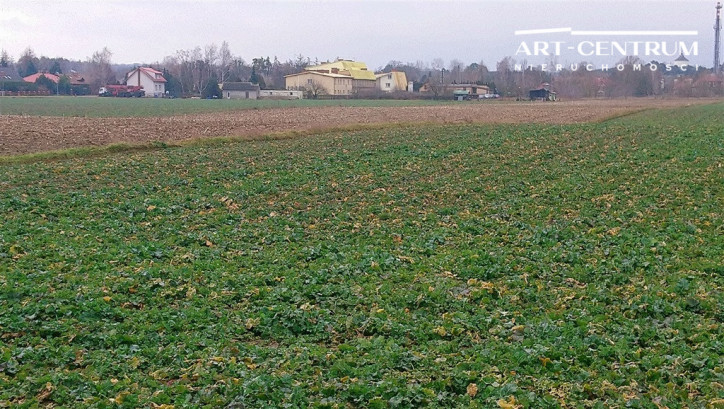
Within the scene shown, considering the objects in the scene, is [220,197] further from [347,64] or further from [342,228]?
[347,64]

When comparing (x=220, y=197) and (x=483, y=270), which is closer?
(x=483, y=270)

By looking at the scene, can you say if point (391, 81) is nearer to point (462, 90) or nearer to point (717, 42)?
point (462, 90)

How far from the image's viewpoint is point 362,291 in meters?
9.52

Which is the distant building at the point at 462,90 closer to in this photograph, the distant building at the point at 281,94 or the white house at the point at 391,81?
the white house at the point at 391,81

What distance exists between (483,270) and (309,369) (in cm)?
433

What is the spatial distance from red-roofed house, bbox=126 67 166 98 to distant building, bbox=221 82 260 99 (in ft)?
53.4

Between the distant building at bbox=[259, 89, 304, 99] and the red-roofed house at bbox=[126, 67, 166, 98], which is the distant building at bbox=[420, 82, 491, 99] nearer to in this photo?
the distant building at bbox=[259, 89, 304, 99]

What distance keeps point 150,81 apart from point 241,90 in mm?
23245

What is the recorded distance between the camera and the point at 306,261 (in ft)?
36.9

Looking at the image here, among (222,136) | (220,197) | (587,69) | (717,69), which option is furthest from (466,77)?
(220,197)

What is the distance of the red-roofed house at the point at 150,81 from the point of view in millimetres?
129250

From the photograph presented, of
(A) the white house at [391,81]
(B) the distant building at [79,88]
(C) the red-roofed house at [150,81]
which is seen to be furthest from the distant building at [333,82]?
(B) the distant building at [79,88]

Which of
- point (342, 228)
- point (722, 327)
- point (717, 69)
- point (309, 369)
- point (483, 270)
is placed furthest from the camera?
point (717, 69)

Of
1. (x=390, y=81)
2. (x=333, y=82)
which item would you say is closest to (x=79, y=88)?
(x=333, y=82)
